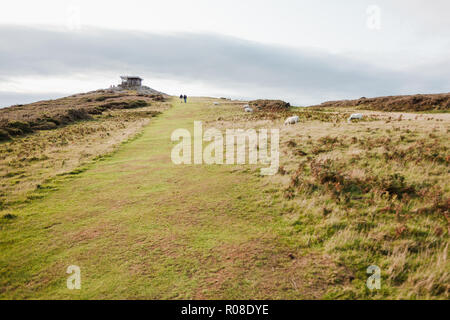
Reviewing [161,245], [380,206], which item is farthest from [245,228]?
[380,206]

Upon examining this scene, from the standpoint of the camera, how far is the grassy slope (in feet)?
15.8

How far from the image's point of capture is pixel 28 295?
15.3 ft

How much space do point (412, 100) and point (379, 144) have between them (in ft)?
127

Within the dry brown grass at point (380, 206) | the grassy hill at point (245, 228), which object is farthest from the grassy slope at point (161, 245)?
the dry brown grass at point (380, 206)

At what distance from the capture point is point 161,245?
20.4 feet

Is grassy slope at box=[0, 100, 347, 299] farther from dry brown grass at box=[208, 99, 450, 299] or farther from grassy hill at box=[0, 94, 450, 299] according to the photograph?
dry brown grass at box=[208, 99, 450, 299]

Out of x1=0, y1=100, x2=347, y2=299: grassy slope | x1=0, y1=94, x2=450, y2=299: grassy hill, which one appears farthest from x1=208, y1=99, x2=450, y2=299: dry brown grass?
x1=0, y1=100, x2=347, y2=299: grassy slope

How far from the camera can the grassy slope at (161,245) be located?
482 centimetres

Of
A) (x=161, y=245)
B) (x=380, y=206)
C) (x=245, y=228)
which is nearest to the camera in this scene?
(x=161, y=245)

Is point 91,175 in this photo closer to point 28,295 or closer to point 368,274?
point 28,295

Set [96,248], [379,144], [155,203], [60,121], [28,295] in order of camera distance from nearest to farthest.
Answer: [28,295] < [96,248] < [155,203] < [379,144] < [60,121]

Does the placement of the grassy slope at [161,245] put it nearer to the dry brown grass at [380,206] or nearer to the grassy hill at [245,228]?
the grassy hill at [245,228]

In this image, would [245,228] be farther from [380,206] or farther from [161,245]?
[380,206]
